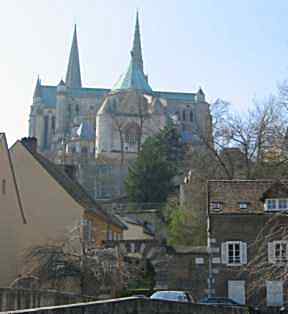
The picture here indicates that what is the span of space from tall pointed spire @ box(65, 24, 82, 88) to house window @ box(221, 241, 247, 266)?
480ft

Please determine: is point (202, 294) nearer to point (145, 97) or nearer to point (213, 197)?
point (213, 197)

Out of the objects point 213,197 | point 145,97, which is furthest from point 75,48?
point 213,197

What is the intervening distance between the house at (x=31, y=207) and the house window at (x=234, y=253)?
7.08 metres

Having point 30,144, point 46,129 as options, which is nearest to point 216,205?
point 30,144

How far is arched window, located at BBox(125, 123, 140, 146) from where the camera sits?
134m

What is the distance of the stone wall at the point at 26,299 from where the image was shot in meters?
→ 23.7

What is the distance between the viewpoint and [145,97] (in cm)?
14812

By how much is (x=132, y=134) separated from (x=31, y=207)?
9272 centimetres

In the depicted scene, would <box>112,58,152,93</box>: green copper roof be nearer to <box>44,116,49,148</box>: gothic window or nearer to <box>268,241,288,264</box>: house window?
<box>44,116,49,148</box>: gothic window

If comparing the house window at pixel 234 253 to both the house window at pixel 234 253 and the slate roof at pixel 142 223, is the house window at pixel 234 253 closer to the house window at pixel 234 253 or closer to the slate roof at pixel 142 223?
the house window at pixel 234 253

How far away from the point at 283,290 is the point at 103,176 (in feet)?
246

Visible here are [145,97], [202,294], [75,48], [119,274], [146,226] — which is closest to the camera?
[119,274]

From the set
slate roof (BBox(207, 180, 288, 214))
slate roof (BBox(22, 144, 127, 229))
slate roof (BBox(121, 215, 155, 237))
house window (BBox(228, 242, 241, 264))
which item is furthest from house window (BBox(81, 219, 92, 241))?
slate roof (BBox(121, 215, 155, 237))

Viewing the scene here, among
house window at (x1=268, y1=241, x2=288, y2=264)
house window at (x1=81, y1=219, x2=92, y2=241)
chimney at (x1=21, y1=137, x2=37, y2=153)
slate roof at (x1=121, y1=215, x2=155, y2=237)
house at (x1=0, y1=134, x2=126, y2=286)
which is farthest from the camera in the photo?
slate roof at (x1=121, y1=215, x2=155, y2=237)
